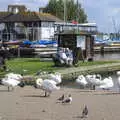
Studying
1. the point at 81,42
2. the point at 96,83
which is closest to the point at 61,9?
the point at 81,42

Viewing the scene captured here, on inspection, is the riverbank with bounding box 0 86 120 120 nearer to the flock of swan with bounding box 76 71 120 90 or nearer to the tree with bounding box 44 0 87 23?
the flock of swan with bounding box 76 71 120 90

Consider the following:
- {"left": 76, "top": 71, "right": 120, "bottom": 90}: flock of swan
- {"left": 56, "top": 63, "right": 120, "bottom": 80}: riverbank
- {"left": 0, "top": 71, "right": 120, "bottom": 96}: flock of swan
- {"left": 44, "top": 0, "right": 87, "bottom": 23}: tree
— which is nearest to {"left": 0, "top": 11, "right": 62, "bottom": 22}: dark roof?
{"left": 44, "top": 0, "right": 87, "bottom": 23}: tree

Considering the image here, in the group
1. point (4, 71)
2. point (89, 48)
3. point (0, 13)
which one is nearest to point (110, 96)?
point (4, 71)

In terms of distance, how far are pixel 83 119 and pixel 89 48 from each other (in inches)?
1399

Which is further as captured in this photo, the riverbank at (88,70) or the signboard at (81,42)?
the signboard at (81,42)

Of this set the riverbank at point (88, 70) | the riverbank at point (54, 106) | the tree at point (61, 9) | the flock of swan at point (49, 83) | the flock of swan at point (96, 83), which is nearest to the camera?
the riverbank at point (54, 106)

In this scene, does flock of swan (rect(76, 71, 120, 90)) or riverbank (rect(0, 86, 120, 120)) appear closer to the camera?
riverbank (rect(0, 86, 120, 120))

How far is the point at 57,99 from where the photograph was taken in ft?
79.9

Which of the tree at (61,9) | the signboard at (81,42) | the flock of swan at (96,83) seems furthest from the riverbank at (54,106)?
the tree at (61,9)

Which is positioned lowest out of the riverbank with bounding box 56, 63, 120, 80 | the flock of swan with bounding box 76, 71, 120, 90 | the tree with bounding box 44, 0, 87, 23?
the riverbank with bounding box 56, 63, 120, 80

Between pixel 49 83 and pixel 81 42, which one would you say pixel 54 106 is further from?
pixel 81 42

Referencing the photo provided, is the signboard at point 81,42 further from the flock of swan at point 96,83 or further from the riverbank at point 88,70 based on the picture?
the flock of swan at point 96,83

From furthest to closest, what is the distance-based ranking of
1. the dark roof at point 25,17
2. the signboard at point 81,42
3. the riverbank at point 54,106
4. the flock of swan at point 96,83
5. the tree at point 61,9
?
1. the tree at point 61,9
2. the dark roof at point 25,17
3. the signboard at point 81,42
4. the flock of swan at point 96,83
5. the riverbank at point 54,106

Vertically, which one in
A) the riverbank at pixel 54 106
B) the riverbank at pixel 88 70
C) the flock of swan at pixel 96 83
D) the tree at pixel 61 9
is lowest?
the riverbank at pixel 88 70
